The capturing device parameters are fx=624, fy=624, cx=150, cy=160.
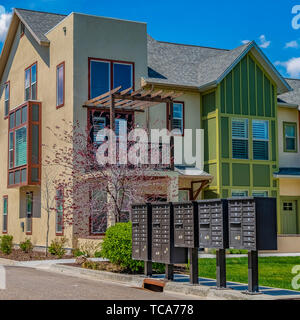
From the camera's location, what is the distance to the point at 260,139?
28219 millimetres

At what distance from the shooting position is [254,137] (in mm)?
28062

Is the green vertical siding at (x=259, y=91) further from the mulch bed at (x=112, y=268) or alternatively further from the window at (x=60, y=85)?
the mulch bed at (x=112, y=268)

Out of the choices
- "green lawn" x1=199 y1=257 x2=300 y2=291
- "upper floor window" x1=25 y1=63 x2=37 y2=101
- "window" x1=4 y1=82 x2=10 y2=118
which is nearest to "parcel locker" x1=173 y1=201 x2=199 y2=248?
"green lawn" x1=199 y1=257 x2=300 y2=291

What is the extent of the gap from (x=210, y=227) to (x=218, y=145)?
14492mm

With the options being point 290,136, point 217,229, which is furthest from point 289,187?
point 217,229

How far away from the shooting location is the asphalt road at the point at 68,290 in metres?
11.9

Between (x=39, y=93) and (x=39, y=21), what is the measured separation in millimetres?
3914

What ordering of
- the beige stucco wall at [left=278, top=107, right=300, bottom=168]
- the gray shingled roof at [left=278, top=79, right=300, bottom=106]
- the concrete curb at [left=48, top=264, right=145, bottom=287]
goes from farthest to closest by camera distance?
the gray shingled roof at [left=278, top=79, right=300, bottom=106]
the beige stucco wall at [left=278, top=107, right=300, bottom=168]
the concrete curb at [left=48, top=264, right=145, bottom=287]

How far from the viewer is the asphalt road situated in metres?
11.9

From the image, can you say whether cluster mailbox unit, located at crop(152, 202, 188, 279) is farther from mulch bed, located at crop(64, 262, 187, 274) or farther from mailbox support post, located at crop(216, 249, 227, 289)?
mailbox support post, located at crop(216, 249, 227, 289)

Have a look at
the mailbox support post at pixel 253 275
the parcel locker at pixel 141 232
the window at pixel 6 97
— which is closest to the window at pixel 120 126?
the window at pixel 6 97

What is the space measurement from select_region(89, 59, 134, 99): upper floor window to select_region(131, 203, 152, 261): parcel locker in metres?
11.3

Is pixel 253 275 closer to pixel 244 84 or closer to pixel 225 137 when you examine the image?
pixel 225 137
